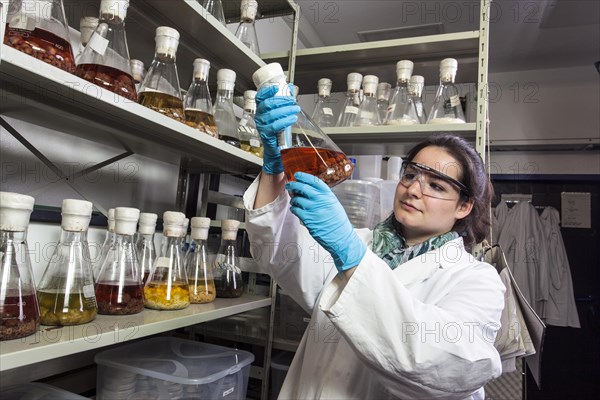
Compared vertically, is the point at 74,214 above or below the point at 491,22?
below

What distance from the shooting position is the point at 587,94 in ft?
11.0

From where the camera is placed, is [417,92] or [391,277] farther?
[417,92]

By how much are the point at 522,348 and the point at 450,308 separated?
77cm

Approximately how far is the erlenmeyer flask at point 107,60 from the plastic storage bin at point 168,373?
0.69 m

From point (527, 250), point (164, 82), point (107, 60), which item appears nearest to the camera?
point (107, 60)

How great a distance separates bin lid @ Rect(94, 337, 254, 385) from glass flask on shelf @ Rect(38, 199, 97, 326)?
0.33m

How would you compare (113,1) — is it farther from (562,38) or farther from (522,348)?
(562,38)

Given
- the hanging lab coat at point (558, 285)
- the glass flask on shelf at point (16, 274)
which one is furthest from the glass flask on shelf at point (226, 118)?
the hanging lab coat at point (558, 285)

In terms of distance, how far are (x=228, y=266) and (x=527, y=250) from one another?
2.83 m

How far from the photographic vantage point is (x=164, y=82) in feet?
3.33

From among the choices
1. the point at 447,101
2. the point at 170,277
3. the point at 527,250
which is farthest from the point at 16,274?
the point at 527,250

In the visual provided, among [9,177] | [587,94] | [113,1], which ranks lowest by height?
[9,177]

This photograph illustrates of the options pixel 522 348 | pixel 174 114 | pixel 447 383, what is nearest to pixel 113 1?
pixel 174 114

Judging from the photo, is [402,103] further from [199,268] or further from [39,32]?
[39,32]
